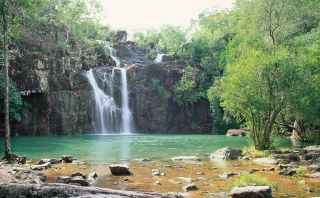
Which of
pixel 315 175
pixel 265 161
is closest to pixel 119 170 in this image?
pixel 315 175

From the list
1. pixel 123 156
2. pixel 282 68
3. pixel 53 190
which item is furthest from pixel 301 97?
pixel 53 190

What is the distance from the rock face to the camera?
50.3m

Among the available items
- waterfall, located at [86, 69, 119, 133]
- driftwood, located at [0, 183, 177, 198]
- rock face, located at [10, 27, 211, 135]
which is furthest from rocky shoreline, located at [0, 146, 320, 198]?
waterfall, located at [86, 69, 119, 133]

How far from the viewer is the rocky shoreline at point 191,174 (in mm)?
12805

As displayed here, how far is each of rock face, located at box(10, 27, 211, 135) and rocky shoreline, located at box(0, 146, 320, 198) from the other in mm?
30829

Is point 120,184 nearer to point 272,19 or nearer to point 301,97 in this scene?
point 301,97

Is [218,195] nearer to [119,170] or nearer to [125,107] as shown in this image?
[119,170]

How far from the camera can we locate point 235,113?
27.8 m

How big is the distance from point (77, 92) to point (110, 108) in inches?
174

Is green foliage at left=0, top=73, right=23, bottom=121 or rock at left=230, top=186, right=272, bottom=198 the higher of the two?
green foliage at left=0, top=73, right=23, bottom=121

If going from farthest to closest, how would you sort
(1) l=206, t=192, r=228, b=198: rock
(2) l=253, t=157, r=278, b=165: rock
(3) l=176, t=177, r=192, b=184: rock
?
(2) l=253, t=157, r=278, b=165: rock
(3) l=176, t=177, r=192, b=184: rock
(1) l=206, t=192, r=228, b=198: rock

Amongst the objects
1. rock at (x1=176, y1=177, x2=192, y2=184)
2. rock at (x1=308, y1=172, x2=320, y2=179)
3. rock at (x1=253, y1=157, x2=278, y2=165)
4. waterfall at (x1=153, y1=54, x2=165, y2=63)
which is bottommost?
rock at (x1=253, y1=157, x2=278, y2=165)

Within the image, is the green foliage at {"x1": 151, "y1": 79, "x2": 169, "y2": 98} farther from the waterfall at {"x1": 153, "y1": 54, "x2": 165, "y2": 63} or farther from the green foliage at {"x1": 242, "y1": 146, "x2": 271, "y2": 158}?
the green foliage at {"x1": 242, "y1": 146, "x2": 271, "y2": 158}

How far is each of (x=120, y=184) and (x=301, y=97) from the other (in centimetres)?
1538
